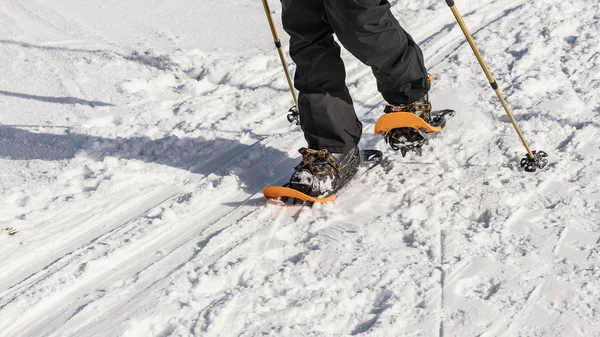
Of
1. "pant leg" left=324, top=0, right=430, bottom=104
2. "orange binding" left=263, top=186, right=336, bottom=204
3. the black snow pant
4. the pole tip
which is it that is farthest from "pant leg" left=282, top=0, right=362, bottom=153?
the pole tip

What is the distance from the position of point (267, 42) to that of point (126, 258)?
314cm

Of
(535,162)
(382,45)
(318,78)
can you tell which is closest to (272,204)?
(318,78)

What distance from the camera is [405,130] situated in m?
4.05

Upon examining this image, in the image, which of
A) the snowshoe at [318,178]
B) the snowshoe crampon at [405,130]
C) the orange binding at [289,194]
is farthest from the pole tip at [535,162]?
the orange binding at [289,194]

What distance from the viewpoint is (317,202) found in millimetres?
3906

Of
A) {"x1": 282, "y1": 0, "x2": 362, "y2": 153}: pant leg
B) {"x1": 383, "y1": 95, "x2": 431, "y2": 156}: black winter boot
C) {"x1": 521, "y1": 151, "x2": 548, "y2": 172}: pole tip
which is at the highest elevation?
{"x1": 282, "y1": 0, "x2": 362, "y2": 153}: pant leg

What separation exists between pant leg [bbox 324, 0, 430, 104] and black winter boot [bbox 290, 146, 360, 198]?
43 cm

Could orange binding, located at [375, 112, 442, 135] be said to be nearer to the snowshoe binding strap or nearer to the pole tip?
the snowshoe binding strap

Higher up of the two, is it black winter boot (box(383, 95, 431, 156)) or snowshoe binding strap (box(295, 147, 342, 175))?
snowshoe binding strap (box(295, 147, 342, 175))

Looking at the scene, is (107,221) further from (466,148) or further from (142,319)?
(466,148)

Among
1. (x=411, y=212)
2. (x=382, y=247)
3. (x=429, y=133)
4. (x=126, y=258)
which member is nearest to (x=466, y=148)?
(x=429, y=133)

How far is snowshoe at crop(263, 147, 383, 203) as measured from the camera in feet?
12.8

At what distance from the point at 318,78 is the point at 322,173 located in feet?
1.62

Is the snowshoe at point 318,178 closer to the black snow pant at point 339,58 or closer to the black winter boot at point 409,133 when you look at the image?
the black snow pant at point 339,58
